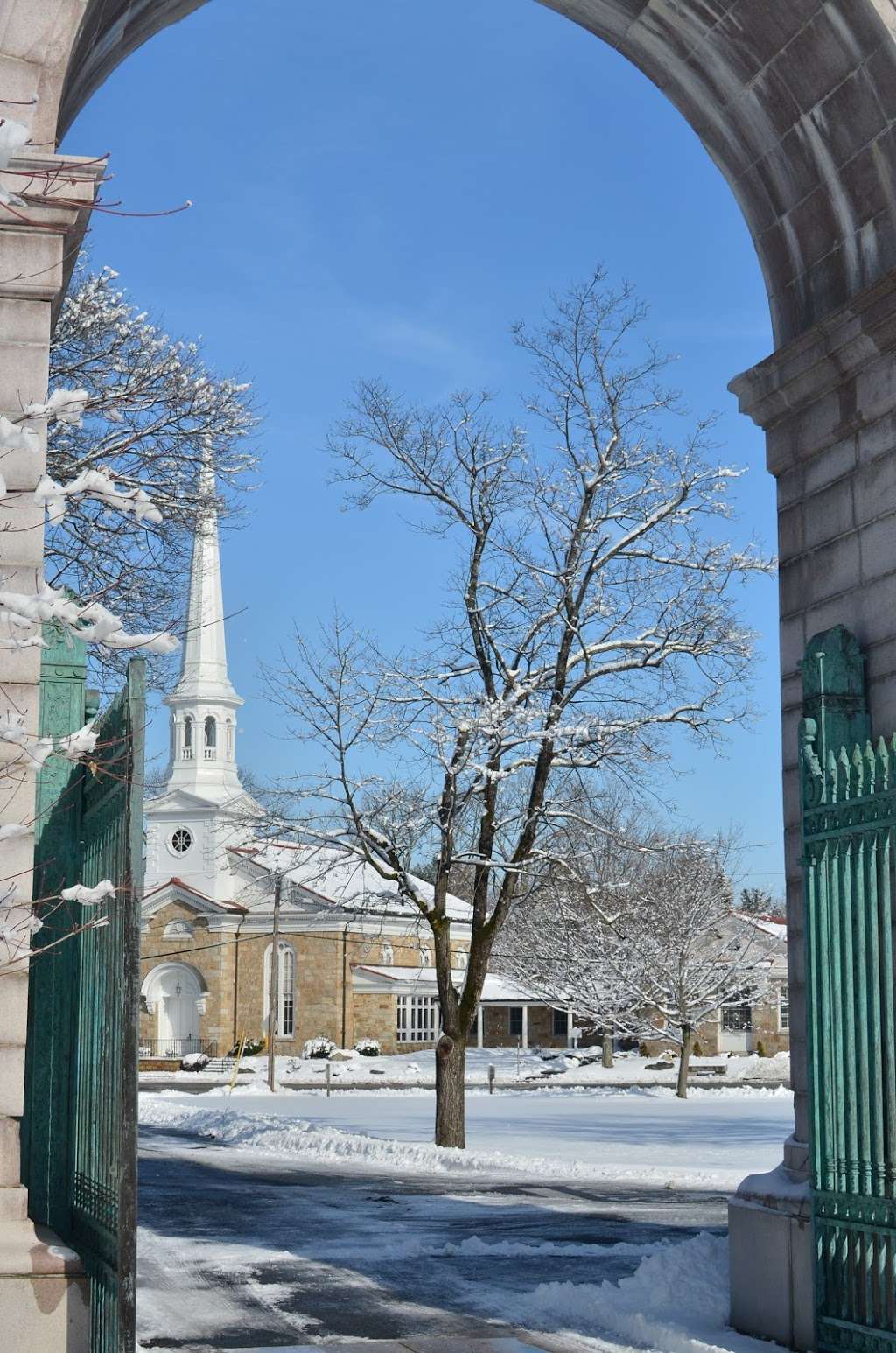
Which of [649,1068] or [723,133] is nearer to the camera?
[723,133]

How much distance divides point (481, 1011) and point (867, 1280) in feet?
193

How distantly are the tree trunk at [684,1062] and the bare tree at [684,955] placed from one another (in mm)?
47

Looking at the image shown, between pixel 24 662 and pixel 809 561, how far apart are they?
15.3ft

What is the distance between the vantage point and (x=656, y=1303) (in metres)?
8.86

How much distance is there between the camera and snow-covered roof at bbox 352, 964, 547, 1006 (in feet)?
200

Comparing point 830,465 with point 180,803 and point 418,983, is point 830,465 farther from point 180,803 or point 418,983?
point 180,803

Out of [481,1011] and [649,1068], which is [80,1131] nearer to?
[649,1068]

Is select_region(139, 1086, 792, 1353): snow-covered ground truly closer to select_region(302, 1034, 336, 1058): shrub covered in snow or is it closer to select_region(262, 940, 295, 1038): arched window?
select_region(302, 1034, 336, 1058): shrub covered in snow

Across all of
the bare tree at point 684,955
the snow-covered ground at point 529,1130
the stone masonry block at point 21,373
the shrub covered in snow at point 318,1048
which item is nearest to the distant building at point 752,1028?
the bare tree at point 684,955

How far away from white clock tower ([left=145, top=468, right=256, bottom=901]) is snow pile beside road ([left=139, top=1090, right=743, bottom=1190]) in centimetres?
3615

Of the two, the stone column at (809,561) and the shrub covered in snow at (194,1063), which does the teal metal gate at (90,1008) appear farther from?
the shrub covered in snow at (194,1063)

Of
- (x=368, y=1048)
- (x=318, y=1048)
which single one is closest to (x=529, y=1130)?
(x=318, y=1048)

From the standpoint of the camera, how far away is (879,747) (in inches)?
271

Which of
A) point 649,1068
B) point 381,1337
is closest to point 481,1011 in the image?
point 649,1068
